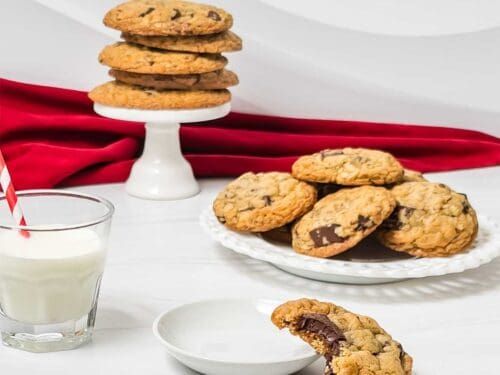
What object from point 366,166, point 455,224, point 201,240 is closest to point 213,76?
point 201,240

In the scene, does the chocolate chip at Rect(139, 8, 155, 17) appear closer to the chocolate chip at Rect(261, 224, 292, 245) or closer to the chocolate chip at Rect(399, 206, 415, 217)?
the chocolate chip at Rect(261, 224, 292, 245)

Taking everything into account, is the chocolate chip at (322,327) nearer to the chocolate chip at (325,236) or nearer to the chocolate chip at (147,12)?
the chocolate chip at (325,236)

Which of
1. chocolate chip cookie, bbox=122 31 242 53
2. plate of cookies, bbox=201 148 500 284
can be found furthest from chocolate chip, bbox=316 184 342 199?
chocolate chip cookie, bbox=122 31 242 53

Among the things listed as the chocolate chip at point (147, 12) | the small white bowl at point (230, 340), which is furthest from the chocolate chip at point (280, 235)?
the chocolate chip at point (147, 12)

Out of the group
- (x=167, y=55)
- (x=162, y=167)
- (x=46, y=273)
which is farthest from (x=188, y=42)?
(x=46, y=273)

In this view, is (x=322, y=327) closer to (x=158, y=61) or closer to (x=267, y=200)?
(x=267, y=200)

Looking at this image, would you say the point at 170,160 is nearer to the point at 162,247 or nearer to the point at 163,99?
the point at 163,99
